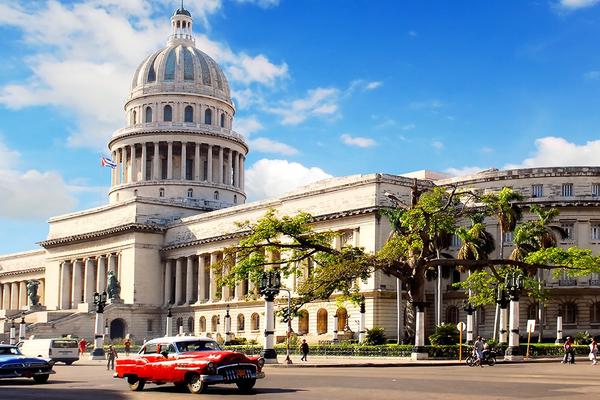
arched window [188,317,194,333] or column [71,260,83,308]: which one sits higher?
column [71,260,83,308]

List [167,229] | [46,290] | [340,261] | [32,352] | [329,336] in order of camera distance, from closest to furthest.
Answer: [340,261]
[32,352]
[329,336]
[167,229]
[46,290]

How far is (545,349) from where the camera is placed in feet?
219

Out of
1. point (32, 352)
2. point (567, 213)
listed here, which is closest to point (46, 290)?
point (32, 352)

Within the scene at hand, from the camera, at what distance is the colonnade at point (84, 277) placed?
4702 inches

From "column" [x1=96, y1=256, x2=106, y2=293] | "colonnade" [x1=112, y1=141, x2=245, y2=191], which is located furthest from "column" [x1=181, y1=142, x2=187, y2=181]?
"column" [x1=96, y1=256, x2=106, y2=293]

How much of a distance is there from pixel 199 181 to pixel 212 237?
23593mm

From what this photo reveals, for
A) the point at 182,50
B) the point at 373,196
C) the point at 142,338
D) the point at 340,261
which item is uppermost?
the point at 182,50

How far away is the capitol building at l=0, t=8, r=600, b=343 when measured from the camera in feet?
273

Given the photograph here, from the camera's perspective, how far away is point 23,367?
119 feet

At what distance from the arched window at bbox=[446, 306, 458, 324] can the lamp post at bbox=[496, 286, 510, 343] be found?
14.0 m

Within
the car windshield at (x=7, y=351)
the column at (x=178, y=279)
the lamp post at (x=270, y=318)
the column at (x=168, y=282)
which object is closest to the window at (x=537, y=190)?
the lamp post at (x=270, y=318)

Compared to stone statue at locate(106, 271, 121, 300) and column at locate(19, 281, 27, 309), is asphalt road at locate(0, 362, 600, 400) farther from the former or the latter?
column at locate(19, 281, 27, 309)

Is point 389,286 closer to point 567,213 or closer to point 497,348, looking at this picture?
point 567,213

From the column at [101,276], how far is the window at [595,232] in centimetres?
6134
